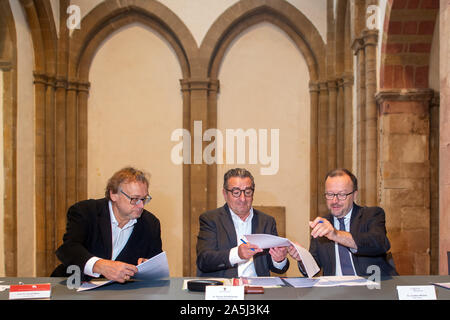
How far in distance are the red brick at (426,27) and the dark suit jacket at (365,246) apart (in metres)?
3.39

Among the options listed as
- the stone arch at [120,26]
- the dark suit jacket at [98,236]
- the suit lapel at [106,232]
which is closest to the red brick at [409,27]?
the stone arch at [120,26]

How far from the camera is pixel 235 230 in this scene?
128 inches

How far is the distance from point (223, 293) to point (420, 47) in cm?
487

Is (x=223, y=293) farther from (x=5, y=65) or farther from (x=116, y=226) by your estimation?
(x=5, y=65)

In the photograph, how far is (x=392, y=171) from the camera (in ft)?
18.0

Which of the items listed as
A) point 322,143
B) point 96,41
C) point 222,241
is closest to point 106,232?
point 222,241


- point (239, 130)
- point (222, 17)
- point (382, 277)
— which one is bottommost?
point (382, 277)

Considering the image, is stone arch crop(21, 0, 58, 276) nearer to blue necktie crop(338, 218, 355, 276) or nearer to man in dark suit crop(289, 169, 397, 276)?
man in dark suit crop(289, 169, 397, 276)

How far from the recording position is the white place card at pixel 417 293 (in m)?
1.87

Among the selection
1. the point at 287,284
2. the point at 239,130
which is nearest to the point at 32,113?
the point at 239,130

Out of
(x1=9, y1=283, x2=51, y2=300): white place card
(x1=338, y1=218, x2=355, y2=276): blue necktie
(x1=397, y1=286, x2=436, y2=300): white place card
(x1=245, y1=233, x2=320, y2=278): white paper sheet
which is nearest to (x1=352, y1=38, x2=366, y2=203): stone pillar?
(x1=338, y1=218, x2=355, y2=276): blue necktie

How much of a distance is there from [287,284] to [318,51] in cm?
630

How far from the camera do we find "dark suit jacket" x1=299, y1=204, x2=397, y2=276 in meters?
2.73

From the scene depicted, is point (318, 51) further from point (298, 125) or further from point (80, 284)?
point (80, 284)
